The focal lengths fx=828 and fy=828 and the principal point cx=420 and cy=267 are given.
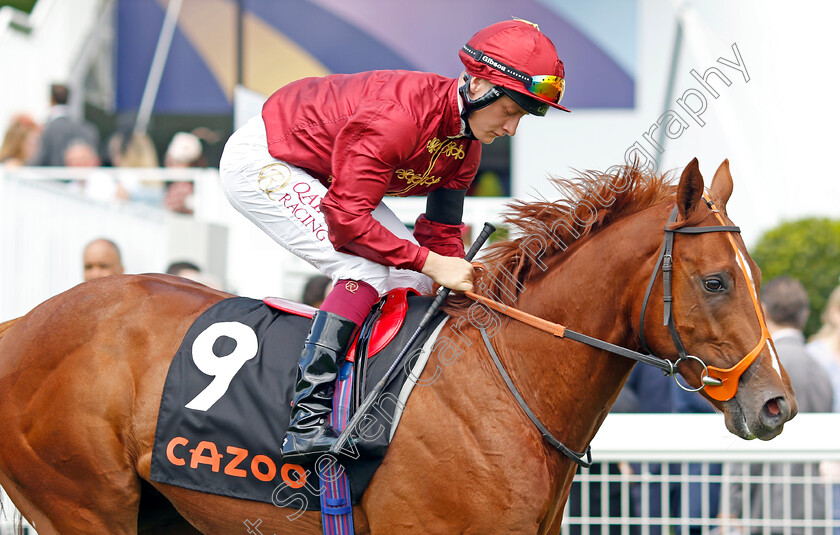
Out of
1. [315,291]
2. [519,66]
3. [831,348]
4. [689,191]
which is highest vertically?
[519,66]

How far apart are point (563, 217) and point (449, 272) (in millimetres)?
410

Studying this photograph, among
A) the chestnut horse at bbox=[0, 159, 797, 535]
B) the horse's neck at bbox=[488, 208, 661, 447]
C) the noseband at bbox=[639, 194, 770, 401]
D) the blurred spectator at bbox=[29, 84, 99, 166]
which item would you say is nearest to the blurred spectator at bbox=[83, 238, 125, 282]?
the chestnut horse at bbox=[0, 159, 797, 535]

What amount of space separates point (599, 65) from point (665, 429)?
6.50 metres

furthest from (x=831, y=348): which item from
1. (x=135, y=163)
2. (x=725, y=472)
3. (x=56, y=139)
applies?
(x=56, y=139)

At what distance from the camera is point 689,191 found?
91.6 inches

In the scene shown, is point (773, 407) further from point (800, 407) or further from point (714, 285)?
point (800, 407)

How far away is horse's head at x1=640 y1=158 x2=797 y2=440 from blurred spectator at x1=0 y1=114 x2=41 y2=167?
23.6ft

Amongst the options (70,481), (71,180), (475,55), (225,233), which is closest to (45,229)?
(71,180)

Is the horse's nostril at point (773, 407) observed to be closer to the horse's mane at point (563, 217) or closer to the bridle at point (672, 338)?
the bridle at point (672, 338)

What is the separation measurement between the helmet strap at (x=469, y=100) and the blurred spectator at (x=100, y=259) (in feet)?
8.87

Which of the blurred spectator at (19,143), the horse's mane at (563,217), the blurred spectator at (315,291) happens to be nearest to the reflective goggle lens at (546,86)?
the horse's mane at (563,217)

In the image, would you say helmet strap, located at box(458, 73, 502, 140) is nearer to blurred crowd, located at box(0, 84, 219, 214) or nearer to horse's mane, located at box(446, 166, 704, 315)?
horse's mane, located at box(446, 166, 704, 315)

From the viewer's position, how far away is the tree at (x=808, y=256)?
27.4ft

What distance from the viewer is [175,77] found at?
10258mm
